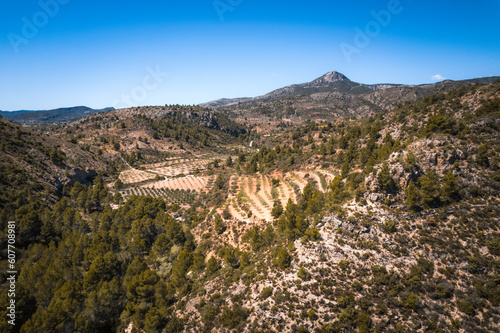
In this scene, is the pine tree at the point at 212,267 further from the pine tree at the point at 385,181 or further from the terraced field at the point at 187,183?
the terraced field at the point at 187,183

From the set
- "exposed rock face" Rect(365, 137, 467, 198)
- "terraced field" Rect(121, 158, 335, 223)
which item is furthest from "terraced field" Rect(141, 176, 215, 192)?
"exposed rock face" Rect(365, 137, 467, 198)

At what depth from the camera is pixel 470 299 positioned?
24.4 meters

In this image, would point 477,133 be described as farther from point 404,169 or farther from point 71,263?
point 71,263

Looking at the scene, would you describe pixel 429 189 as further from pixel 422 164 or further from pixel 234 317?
pixel 234 317

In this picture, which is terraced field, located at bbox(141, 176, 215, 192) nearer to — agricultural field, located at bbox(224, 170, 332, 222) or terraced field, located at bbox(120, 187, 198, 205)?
terraced field, located at bbox(120, 187, 198, 205)

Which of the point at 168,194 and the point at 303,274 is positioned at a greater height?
the point at 303,274

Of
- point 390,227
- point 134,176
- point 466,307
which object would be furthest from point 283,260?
point 134,176

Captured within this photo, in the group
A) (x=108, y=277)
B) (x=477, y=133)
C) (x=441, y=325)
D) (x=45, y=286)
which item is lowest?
(x=108, y=277)

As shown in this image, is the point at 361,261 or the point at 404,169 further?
the point at 404,169

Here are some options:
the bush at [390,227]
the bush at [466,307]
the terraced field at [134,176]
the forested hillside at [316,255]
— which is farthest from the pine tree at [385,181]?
the terraced field at [134,176]

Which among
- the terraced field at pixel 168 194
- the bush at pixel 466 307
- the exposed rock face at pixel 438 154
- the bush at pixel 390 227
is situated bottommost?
the terraced field at pixel 168 194

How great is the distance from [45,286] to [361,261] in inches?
2034

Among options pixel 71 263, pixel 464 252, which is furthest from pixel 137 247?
pixel 464 252

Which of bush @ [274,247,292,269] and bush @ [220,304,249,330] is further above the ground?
bush @ [274,247,292,269]
